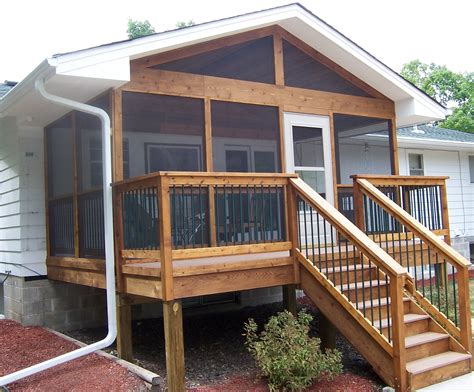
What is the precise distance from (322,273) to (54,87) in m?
3.69

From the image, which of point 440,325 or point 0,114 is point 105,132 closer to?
point 0,114

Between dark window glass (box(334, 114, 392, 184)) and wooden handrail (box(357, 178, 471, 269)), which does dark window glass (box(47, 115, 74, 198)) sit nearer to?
wooden handrail (box(357, 178, 471, 269))

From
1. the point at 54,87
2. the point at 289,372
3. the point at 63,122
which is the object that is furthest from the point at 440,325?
the point at 63,122

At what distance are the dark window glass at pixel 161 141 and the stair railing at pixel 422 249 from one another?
11.2 feet

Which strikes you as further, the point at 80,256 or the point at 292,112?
the point at 292,112

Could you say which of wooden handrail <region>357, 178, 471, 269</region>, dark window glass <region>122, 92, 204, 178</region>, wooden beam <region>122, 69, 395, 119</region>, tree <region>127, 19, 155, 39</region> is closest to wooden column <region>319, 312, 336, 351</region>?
wooden handrail <region>357, 178, 471, 269</region>

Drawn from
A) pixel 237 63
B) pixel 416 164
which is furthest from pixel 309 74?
pixel 416 164

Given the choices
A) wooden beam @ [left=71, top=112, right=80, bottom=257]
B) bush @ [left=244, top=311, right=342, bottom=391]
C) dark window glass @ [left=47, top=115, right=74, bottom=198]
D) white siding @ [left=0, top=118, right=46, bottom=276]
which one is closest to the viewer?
bush @ [left=244, top=311, right=342, bottom=391]

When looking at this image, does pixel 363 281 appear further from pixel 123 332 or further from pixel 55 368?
pixel 55 368

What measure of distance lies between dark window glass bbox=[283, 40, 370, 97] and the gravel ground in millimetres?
3598

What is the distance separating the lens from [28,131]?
8.18 m

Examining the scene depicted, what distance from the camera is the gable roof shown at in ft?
19.0

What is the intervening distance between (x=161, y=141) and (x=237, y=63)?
3325 mm

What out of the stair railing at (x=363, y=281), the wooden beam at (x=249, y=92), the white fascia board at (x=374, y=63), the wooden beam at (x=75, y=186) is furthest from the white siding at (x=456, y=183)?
the wooden beam at (x=75, y=186)
